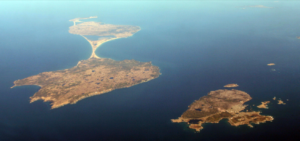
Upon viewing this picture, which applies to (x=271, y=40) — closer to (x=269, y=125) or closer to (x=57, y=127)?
(x=269, y=125)

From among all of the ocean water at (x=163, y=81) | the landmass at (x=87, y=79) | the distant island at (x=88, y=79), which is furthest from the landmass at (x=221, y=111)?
the landmass at (x=87, y=79)

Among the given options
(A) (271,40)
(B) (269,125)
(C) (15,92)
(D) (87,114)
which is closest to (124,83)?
(D) (87,114)

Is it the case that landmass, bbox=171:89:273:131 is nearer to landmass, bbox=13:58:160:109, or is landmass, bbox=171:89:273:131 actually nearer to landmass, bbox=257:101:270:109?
landmass, bbox=257:101:270:109

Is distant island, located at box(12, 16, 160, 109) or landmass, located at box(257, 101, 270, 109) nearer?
landmass, located at box(257, 101, 270, 109)

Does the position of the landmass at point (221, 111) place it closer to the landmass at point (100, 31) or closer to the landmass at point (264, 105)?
the landmass at point (264, 105)

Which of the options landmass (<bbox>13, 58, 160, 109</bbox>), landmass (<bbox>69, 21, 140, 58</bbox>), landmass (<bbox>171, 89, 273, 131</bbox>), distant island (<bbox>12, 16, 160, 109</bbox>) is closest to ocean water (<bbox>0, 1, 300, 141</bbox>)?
landmass (<bbox>171, 89, 273, 131</bbox>)

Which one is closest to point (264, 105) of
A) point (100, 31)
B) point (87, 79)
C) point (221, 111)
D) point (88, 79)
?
point (221, 111)
